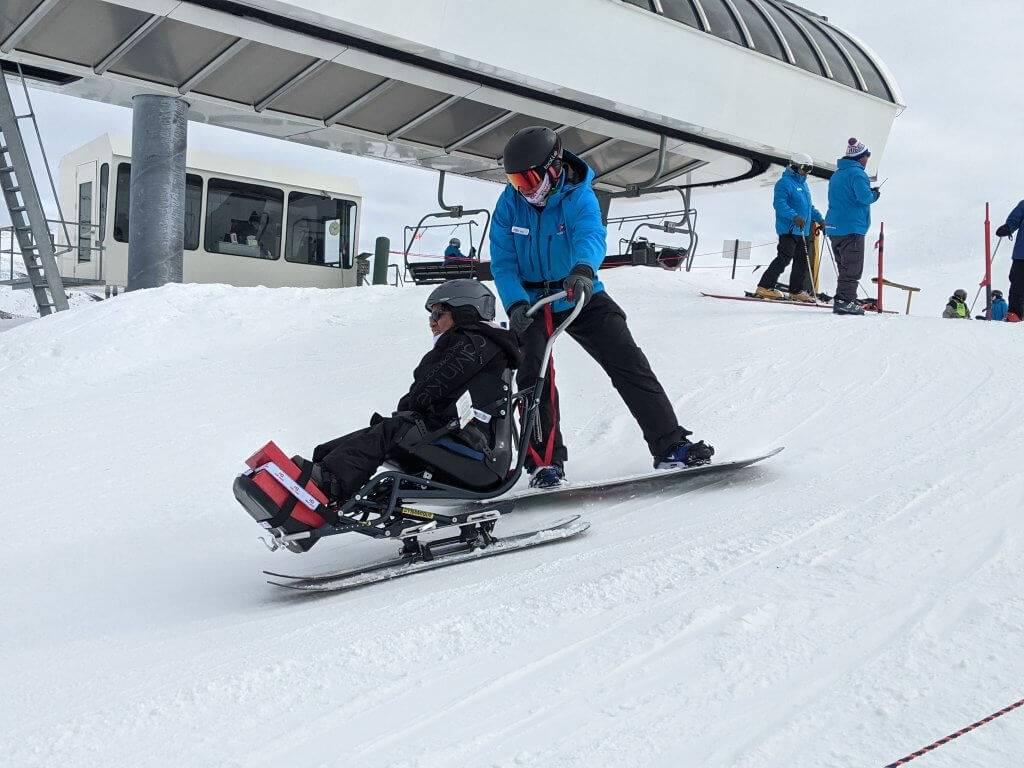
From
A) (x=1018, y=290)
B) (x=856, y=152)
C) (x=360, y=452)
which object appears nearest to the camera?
Result: (x=360, y=452)

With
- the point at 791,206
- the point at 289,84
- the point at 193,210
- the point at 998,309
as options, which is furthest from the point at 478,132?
the point at 998,309

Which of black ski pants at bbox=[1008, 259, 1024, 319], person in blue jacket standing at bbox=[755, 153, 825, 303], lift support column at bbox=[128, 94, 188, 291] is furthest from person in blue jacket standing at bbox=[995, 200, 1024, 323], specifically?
lift support column at bbox=[128, 94, 188, 291]

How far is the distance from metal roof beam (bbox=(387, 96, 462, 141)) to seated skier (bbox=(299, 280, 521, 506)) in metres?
9.63

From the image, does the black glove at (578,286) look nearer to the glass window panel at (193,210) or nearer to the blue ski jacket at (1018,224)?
the blue ski jacket at (1018,224)

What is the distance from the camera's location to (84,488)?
4.99 meters

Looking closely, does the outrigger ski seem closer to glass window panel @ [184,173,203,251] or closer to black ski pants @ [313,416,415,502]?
black ski pants @ [313,416,415,502]

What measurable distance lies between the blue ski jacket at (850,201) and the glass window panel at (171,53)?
677 centimetres

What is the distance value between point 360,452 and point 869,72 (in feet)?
55.3

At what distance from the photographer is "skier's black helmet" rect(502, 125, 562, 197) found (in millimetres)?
4121

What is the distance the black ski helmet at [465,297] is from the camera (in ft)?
12.2

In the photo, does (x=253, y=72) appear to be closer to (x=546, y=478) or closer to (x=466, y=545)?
(x=546, y=478)

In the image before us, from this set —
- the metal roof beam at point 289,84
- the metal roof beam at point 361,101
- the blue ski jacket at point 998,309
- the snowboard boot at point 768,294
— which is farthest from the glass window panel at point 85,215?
the blue ski jacket at point 998,309

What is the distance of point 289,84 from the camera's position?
1162 centimetres

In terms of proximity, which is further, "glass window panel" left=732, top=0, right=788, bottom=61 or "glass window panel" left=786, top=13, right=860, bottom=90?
"glass window panel" left=786, top=13, right=860, bottom=90
